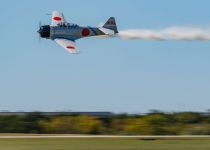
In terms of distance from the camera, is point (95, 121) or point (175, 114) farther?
point (175, 114)

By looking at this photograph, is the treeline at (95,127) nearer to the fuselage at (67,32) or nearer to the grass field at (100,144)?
the fuselage at (67,32)

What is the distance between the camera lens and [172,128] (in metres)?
113

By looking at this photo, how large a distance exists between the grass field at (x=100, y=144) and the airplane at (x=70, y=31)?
1484cm

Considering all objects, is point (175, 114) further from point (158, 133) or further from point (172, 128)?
point (158, 133)

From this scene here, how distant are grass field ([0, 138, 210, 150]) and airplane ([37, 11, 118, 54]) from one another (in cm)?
1484

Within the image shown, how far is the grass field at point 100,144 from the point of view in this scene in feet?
223

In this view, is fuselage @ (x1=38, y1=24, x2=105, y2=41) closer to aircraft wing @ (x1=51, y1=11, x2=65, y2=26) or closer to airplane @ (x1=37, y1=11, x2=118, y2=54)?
airplane @ (x1=37, y1=11, x2=118, y2=54)

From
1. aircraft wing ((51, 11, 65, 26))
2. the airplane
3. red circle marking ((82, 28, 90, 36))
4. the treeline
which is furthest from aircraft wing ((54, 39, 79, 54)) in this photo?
the treeline

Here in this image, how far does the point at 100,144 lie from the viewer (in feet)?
237

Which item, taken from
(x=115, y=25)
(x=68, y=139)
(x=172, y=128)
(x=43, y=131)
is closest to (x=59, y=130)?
(x=43, y=131)

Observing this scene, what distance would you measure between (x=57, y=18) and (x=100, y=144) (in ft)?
98.6

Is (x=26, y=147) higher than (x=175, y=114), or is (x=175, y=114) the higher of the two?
(x=175, y=114)

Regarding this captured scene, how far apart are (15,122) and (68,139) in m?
35.3

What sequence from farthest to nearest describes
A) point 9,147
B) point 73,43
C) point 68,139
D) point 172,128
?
1. point 172,128
2. point 73,43
3. point 68,139
4. point 9,147
